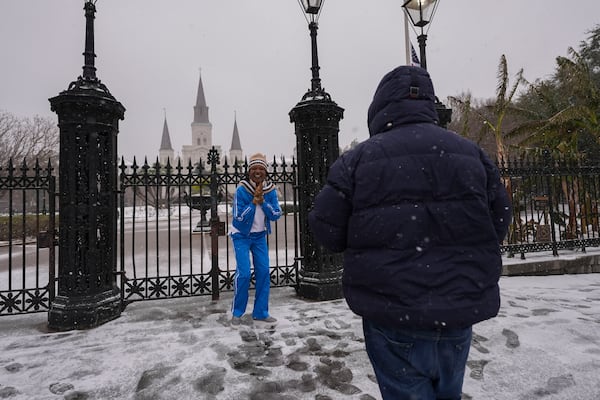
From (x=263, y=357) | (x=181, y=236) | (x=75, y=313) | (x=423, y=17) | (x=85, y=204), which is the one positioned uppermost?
(x=423, y=17)

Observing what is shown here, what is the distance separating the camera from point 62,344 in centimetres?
367

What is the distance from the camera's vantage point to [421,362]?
1410 mm

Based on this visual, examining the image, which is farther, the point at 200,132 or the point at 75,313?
the point at 200,132

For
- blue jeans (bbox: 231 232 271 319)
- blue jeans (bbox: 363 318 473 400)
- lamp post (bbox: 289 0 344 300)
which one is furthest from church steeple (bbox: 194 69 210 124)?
blue jeans (bbox: 363 318 473 400)

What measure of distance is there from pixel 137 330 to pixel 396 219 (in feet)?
12.9

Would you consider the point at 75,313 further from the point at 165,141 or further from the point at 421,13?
the point at 165,141

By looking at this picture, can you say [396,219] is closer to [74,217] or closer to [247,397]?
[247,397]

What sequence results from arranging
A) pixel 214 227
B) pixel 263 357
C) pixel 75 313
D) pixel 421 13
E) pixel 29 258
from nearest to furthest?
pixel 263 357 < pixel 75 313 < pixel 214 227 < pixel 421 13 < pixel 29 258

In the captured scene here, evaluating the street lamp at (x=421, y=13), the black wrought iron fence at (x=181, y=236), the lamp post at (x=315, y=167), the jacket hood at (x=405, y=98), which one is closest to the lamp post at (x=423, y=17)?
the street lamp at (x=421, y=13)

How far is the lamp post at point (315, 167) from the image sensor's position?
5219 mm

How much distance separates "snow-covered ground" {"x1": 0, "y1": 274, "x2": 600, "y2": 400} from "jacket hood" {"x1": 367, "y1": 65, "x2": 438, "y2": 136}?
2.13 m

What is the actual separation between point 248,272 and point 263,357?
1.22m

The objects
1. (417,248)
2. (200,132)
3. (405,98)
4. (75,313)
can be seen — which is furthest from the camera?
(200,132)

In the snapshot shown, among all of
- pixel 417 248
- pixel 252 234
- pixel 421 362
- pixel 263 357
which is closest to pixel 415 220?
pixel 417 248
